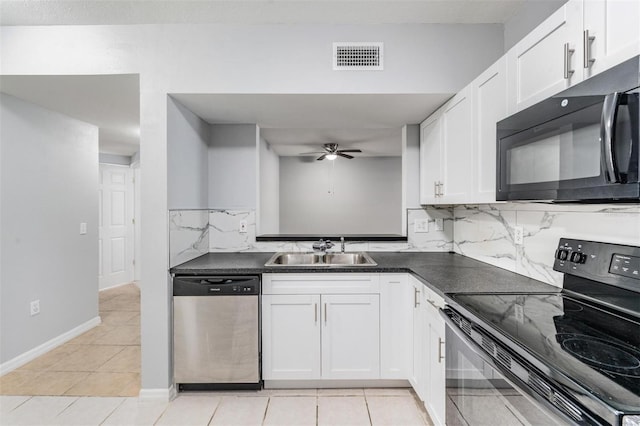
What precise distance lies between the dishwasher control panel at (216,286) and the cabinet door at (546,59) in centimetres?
182

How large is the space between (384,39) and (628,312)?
6.32 feet

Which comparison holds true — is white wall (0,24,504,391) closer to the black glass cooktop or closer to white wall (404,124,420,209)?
white wall (404,124,420,209)

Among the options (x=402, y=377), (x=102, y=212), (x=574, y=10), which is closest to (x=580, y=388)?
(x=574, y=10)

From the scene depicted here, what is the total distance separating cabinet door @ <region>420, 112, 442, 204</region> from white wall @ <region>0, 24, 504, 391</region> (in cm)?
39

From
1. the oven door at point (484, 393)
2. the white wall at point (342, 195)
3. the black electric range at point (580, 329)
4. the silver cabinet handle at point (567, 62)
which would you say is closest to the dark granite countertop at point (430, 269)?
the black electric range at point (580, 329)

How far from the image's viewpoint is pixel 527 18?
1.96 meters

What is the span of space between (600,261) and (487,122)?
84 centimetres

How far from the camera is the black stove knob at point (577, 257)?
4.70ft

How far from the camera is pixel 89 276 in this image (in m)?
3.55

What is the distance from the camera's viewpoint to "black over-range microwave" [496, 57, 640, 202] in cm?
91

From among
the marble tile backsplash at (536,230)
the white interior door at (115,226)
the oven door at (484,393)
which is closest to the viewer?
the oven door at (484,393)

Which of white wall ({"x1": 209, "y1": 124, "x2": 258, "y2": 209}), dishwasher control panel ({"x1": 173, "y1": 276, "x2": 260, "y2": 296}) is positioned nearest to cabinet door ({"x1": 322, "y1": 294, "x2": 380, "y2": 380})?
dishwasher control panel ({"x1": 173, "y1": 276, "x2": 260, "y2": 296})

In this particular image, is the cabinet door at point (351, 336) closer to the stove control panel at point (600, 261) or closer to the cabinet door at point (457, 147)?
the cabinet door at point (457, 147)

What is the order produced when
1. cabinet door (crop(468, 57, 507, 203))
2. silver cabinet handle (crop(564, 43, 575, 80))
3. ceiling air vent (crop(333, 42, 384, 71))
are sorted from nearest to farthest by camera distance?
1. silver cabinet handle (crop(564, 43, 575, 80))
2. cabinet door (crop(468, 57, 507, 203))
3. ceiling air vent (crop(333, 42, 384, 71))
